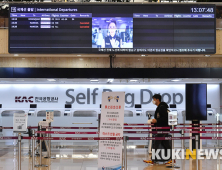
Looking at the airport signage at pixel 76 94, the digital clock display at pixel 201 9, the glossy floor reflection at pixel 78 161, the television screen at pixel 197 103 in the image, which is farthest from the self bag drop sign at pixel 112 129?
the airport signage at pixel 76 94

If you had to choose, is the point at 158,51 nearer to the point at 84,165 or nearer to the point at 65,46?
the point at 65,46

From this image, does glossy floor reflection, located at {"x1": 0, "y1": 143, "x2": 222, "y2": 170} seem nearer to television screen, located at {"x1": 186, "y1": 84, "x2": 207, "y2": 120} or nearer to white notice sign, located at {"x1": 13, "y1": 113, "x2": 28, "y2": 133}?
white notice sign, located at {"x1": 13, "y1": 113, "x2": 28, "y2": 133}

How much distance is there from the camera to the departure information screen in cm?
895

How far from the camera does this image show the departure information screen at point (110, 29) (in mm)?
8953

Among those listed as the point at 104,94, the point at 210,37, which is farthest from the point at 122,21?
the point at 104,94

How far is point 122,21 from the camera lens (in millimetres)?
9000

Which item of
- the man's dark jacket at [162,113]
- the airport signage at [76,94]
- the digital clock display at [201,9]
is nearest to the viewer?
the man's dark jacket at [162,113]

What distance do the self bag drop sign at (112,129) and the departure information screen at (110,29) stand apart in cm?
360

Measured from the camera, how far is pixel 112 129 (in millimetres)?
5516

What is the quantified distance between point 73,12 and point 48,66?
207 centimetres

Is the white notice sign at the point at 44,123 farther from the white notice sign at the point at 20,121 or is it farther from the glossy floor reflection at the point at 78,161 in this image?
the white notice sign at the point at 20,121

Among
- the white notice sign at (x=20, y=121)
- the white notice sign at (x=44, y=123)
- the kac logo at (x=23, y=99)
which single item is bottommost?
the white notice sign at (x=44, y=123)

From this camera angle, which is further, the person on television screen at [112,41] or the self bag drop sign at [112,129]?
the person on television screen at [112,41]

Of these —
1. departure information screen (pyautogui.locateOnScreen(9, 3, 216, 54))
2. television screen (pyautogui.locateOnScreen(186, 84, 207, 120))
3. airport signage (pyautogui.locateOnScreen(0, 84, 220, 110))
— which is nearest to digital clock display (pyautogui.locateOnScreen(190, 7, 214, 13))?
departure information screen (pyautogui.locateOnScreen(9, 3, 216, 54))
